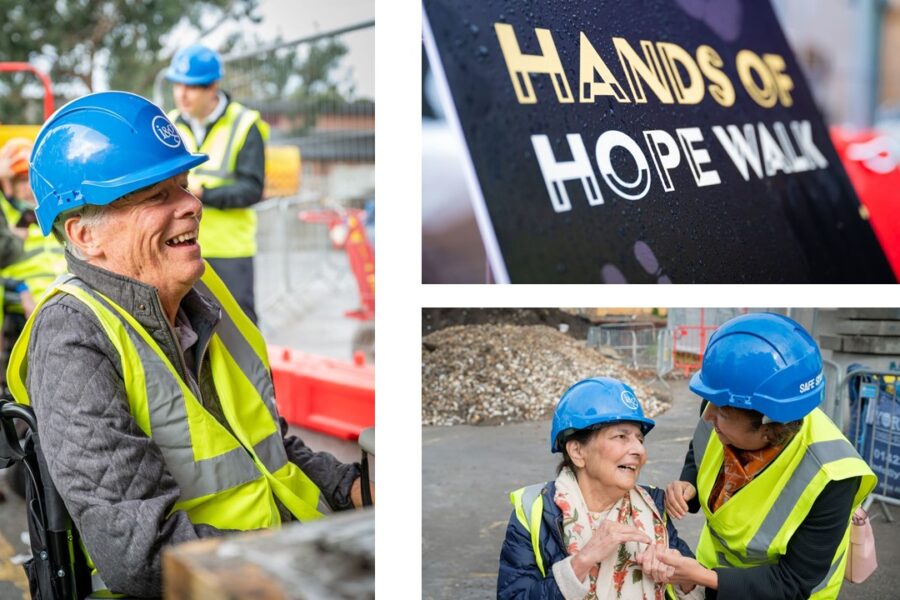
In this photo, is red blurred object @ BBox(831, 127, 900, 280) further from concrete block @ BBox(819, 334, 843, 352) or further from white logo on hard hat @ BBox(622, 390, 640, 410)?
white logo on hard hat @ BBox(622, 390, 640, 410)

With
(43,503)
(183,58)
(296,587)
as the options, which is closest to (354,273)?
(183,58)

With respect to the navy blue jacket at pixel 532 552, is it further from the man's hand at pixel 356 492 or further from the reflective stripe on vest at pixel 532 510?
the man's hand at pixel 356 492

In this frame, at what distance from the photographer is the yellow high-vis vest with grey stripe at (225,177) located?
4.22 m

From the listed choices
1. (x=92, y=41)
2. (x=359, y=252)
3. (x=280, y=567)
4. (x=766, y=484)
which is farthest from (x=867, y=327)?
(x=92, y=41)

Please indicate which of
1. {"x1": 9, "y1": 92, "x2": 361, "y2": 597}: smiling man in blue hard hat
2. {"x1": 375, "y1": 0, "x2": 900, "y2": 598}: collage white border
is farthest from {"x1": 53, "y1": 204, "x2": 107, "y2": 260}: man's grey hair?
{"x1": 375, "y1": 0, "x2": 900, "y2": 598}: collage white border

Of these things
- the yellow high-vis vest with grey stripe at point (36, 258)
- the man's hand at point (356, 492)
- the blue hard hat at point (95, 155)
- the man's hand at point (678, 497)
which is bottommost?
the man's hand at point (356, 492)

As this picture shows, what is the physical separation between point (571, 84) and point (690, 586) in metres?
0.79

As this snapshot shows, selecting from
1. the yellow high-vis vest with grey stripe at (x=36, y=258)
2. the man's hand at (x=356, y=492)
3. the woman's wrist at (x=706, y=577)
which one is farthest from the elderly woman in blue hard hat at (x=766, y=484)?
the yellow high-vis vest with grey stripe at (x=36, y=258)

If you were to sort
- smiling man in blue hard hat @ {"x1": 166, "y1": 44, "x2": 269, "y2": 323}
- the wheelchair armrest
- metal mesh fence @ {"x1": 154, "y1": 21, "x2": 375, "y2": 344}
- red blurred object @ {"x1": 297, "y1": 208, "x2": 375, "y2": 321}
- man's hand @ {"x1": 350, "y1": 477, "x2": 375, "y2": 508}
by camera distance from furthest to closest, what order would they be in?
red blurred object @ {"x1": 297, "y1": 208, "x2": 375, "y2": 321} → metal mesh fence @ {"x1": 154, "y1": 21, "x2": 375, "y2": 344} → smiling man in blue hard hat @ {"x1": 166, "y1": 44, "x2": 269, "y2": 323} → man's hand @ {"x1": 350, "y1": 477, "x2": 375, "y2": 508} → the wheelchair armrest

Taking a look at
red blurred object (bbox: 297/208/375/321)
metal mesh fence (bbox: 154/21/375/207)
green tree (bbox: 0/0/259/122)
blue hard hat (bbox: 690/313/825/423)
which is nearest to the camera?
blue hard hat (bbox: 690/313/825/423)

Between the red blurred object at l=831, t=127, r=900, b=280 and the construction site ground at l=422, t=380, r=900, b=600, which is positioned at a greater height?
the red blurred object at l=831, t=127, r=900, b=280

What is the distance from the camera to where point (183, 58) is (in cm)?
438

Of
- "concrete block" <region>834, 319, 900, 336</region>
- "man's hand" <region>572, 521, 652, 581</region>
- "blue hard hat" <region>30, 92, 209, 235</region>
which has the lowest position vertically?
"man's hand" <region>572, 521, 652, 581</region>

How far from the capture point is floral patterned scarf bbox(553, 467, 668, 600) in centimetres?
151
